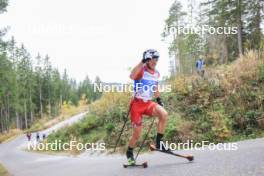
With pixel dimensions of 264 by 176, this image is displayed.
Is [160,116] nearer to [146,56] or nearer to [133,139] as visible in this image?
[133,139]

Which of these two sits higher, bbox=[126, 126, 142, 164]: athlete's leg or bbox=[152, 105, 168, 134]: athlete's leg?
bbox=[152, 105, 168, 134]: athlete's leg

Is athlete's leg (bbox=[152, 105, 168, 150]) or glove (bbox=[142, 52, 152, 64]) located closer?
glove (bbox=[142, 52, 152, 64])

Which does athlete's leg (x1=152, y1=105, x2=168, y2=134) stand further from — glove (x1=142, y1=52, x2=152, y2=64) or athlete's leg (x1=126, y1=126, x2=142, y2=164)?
glove (x1=142, y1=52, x2=152, y2=64)

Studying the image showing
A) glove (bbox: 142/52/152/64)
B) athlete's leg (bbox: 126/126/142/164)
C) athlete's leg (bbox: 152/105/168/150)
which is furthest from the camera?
athlete's leg (bbox: 126/126/142/164)

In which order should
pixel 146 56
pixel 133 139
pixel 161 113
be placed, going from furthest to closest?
pixel 133 139 < pixel 161 113 < pixel 146 56

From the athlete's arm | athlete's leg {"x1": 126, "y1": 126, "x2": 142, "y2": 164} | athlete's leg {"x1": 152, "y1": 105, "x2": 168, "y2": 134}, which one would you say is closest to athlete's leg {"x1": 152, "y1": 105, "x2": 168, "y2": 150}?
athlete's leg {"x1": 152, "y1": 105, "x2": 168, "y2": 134}

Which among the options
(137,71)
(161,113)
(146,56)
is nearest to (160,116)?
(161,113)

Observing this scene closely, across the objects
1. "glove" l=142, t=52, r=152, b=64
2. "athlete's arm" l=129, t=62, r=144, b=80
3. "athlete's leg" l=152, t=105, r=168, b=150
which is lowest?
"athlete's leg" l=152, t=105, r=168, b=150

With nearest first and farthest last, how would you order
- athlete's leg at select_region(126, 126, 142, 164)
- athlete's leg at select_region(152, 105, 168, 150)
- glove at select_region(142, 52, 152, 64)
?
glove at select_region(142, 52, 152, 64) < athlete's leg at select_region(152, 105, 168, 150) < athlete's leg at select_region(126, 126, 142, 164)

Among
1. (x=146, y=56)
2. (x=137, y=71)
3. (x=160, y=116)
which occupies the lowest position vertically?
(x=160, y=116)

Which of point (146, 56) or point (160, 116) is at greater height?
point (146, 56)

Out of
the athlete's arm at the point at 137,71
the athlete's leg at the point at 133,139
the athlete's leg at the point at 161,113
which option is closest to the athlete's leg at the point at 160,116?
the athlete's leg at the point at 161,113

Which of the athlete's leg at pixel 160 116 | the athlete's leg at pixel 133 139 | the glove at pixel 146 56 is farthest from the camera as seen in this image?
the athlete's leg at pixel 133 139

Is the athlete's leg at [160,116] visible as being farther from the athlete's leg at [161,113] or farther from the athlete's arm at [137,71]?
the athlete's arm at [137,71]
